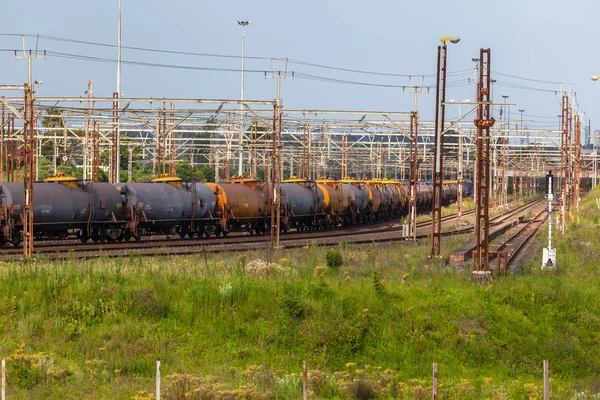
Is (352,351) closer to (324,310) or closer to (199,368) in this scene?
→ (324,310)

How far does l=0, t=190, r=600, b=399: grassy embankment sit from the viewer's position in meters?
16.8

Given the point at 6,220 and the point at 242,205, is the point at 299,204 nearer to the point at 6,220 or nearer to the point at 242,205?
the point at 242,205

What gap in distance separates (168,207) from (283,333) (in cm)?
2269

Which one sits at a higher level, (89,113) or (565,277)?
(89,113)

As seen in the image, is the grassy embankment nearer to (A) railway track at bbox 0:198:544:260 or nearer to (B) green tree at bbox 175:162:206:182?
(A) railway track at bbox 0:198:544:260

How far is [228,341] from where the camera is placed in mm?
20141

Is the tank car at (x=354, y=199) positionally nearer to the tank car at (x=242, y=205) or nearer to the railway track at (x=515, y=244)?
the tank car at (x=242, y=205)

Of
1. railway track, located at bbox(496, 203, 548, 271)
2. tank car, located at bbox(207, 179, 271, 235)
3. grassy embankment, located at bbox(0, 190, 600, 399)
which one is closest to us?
grassy embankment, located at bbox(0, 190, 600, 399)

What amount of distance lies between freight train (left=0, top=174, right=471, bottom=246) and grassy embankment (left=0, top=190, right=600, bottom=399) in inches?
446

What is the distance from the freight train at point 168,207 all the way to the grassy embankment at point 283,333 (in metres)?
11.3

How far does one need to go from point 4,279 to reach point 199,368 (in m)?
7.05

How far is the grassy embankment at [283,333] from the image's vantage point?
16766mm

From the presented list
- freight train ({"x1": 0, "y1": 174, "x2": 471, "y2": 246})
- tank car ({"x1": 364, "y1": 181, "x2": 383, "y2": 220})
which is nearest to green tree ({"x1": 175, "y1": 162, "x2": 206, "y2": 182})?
tank car ({"x1": 364, "y1": 181, "x2": 383, "y2": 220})

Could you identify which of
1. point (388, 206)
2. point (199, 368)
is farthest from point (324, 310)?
point (388, 206)
